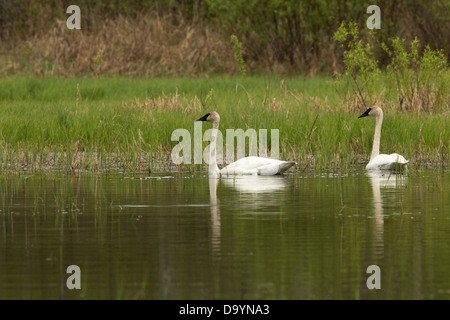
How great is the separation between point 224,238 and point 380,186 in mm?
4737

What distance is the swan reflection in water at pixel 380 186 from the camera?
9.27 metres

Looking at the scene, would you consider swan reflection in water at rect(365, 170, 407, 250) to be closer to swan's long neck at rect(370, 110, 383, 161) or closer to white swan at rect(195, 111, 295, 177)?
swan's long neck at rect(370, 110, 383, 161)

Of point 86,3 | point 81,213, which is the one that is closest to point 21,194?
point 81,213

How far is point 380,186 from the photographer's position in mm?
13047

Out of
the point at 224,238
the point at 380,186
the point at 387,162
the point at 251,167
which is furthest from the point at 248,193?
the point at 224,238

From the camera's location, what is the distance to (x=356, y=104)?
1973 centimetres

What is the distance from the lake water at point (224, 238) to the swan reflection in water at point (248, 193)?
2cm

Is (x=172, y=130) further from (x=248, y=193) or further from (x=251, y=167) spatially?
(x=248, y=193)

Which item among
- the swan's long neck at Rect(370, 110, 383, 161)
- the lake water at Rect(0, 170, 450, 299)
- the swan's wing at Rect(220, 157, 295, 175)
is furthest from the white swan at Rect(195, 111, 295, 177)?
the swan's long neck at Rect(370, 110, 383, 161)

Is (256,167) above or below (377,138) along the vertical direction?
below

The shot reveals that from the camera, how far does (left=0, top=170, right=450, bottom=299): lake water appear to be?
6.91 m

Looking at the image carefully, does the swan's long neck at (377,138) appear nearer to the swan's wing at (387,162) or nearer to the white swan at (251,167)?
the swan's wing at (387,162)

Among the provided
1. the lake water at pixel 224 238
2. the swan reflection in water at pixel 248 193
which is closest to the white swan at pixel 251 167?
the swan reflection in water at pixel 248 193
